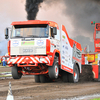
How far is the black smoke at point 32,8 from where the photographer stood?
23031 mm

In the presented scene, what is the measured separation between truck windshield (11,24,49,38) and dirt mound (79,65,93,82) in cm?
476

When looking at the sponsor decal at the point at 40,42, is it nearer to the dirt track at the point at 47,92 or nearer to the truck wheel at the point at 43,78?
the dirt track at the point at 47,92

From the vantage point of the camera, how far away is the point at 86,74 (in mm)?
15805

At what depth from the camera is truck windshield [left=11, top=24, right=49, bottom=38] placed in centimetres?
1205

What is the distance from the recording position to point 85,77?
1585 cm

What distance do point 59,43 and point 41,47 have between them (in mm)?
1442

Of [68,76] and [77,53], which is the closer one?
[68,76]

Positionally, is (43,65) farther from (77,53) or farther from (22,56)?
(77,53)

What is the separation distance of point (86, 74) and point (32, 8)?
10925 millimetres

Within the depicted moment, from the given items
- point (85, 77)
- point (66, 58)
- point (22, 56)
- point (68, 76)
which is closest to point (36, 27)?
point (22, 56)

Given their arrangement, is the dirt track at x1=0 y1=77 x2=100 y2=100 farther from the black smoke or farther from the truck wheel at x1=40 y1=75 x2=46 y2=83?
the black smoke

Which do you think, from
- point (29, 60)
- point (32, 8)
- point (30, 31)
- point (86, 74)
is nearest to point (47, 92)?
point (29, 60)

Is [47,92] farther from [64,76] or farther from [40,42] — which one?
[64,76]

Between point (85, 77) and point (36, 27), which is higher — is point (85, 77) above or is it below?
below
